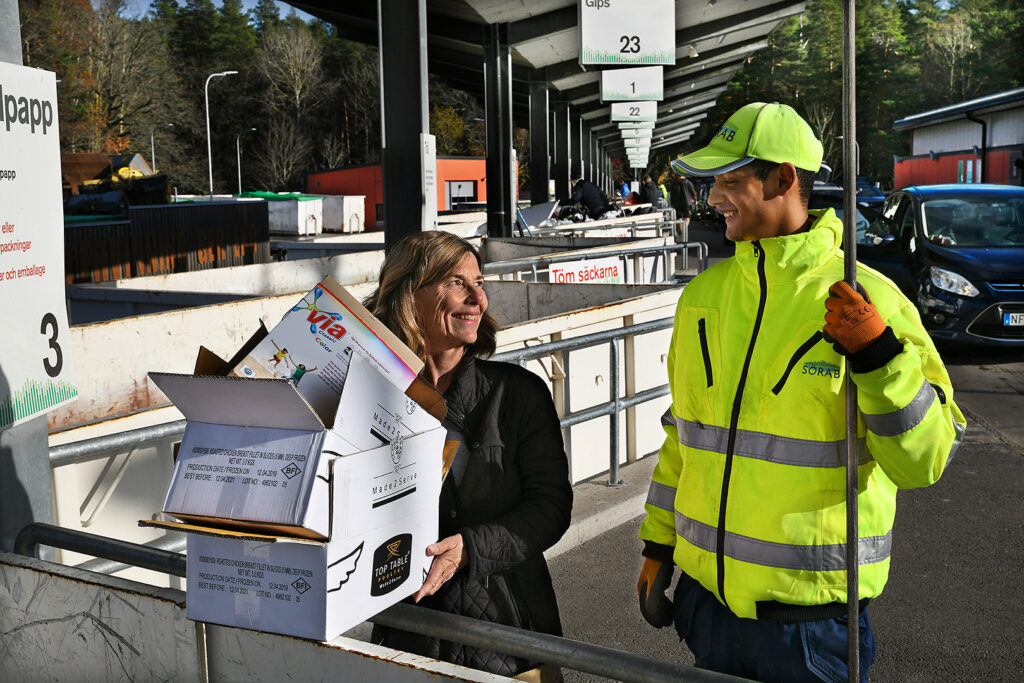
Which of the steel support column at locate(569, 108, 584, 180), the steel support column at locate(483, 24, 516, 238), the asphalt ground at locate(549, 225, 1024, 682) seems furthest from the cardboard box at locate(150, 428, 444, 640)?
the steel support column at locate(569, 108, 584, 180)

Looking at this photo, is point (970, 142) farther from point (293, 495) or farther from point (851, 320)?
point (293, 495)

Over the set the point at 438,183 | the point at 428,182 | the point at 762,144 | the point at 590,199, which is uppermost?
the point at 438,183

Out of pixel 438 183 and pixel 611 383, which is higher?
pixel 438 183

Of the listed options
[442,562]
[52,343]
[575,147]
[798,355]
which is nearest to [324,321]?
[442,562]

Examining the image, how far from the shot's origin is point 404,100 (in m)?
11.5

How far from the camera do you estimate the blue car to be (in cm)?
1241

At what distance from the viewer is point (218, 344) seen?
8328 mm

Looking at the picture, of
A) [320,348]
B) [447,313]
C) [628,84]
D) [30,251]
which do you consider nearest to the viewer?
[320,348]

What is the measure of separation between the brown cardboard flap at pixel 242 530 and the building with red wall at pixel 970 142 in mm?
39425

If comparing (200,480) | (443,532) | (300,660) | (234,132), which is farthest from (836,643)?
(234,132)

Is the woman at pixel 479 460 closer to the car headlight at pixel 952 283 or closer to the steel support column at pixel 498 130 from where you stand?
the car headlight at pixel 952 283

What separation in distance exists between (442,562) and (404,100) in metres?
9.48

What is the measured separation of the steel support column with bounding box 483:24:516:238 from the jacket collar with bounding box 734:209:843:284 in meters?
19.8

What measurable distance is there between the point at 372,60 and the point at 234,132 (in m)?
20.0
